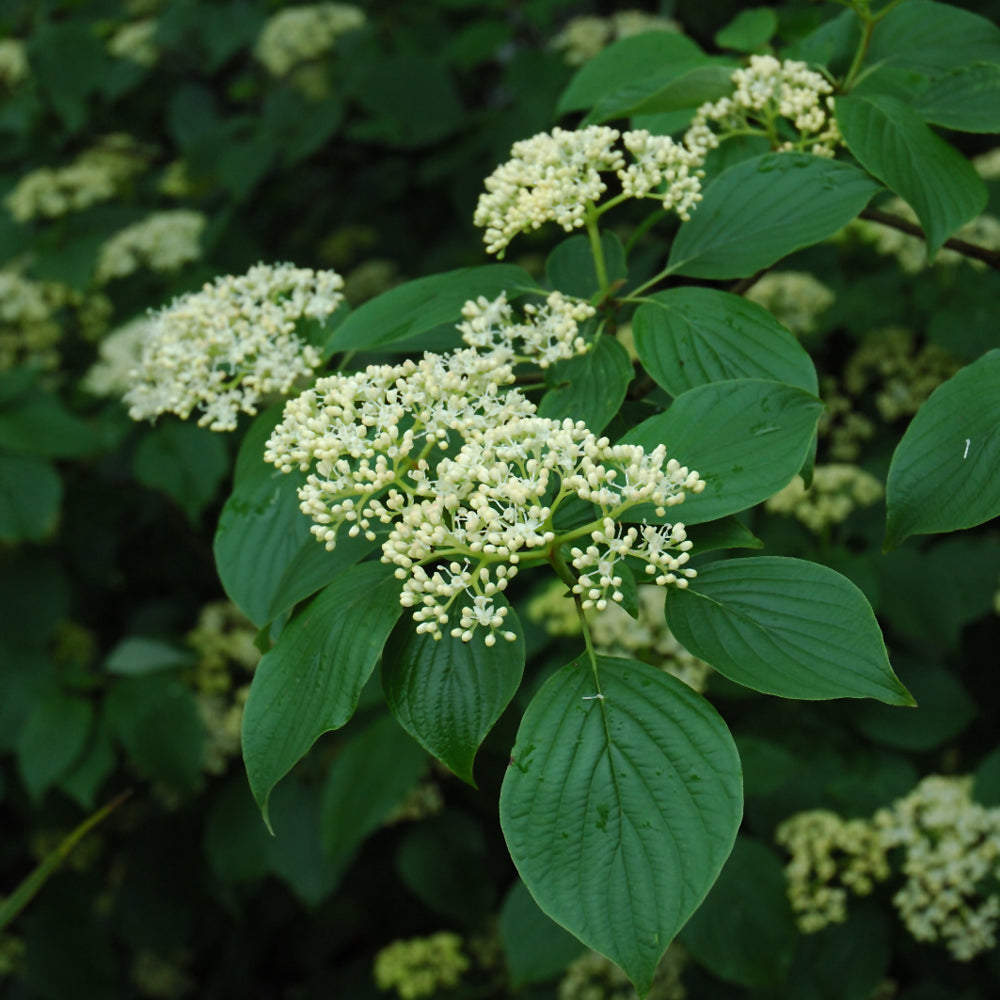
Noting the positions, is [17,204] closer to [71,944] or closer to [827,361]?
[71,944]

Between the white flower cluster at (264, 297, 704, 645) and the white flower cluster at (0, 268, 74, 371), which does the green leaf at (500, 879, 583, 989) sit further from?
the white flower cluster at (0, 268, 74, 371)

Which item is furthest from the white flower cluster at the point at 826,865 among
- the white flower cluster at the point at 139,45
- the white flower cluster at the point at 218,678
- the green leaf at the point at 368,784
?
the white flower cluster at the point at 139,45

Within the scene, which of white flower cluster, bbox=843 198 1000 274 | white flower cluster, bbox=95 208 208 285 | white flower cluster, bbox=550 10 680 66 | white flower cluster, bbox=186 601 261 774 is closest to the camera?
white flower cluster, bbox=843 198 1000 274

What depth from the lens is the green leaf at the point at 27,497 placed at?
2748mm

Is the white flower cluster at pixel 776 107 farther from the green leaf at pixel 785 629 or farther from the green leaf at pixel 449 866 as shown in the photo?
the green leaf at pixel 449 866

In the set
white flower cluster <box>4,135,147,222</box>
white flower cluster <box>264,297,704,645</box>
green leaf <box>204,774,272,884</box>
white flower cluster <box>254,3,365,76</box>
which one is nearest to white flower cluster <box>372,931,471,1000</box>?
green leaf <box>204,774,272,884</box>

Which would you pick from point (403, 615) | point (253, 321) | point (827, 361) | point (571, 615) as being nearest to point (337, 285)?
point (253, 321)

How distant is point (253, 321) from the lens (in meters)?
1.41

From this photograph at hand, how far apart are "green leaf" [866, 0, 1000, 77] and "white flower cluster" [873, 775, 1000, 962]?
4.10 ft

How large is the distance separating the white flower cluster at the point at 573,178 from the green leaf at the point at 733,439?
0.97ft

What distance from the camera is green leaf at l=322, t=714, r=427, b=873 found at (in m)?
2.32

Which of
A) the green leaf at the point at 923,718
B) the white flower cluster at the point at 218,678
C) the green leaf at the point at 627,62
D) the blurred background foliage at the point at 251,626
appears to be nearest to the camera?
the green leaf at the point at 627,62

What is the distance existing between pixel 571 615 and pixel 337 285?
103 centimetres

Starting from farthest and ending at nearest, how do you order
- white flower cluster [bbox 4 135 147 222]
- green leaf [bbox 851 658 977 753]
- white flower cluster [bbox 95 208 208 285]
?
white flower cluster [bbox 4 135 147 222] < white flower cluster [bbox 95 208 208 285] < green leaf [bbox 851 658 977 753]
